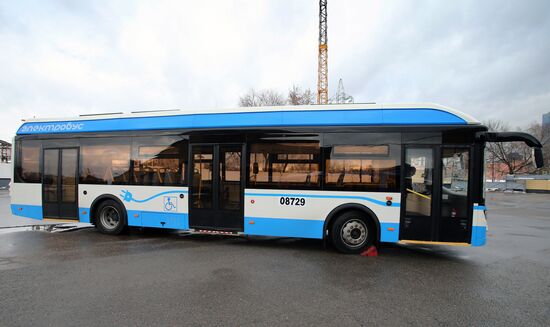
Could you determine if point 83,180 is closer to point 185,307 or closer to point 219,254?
point 219,254

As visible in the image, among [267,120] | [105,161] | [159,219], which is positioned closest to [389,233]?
[267,120]

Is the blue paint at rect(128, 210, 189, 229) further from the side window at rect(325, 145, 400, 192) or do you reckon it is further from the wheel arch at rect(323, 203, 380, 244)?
the side window at rect(325, 145, 400, 192)

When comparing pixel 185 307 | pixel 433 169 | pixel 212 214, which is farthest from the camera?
pixel 212 214

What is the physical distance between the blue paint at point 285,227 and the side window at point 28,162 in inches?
256

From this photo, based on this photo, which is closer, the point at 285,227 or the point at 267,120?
the point at 285,227

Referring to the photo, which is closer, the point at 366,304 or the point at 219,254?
the point at 366,304

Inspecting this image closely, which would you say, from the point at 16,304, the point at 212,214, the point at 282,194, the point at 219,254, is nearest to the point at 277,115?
the point at 282,194

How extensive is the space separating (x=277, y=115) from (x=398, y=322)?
4511mm

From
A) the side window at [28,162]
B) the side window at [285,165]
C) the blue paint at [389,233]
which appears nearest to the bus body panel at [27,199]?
the side window at [28,162]

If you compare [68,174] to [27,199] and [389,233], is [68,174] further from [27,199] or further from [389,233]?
[389,233]

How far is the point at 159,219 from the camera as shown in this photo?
22.5 feet

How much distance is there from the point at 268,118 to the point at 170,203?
3262mm

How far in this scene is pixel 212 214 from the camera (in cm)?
649

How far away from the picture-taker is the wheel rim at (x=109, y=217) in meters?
7.38
